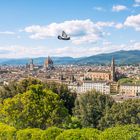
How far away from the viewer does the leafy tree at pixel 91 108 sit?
49.4 m

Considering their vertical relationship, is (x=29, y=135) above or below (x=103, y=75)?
above

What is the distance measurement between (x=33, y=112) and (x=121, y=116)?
12606mm

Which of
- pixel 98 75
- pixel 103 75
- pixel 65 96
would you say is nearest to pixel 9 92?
pixel 65 96

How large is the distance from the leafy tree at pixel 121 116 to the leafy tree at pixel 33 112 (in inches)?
373

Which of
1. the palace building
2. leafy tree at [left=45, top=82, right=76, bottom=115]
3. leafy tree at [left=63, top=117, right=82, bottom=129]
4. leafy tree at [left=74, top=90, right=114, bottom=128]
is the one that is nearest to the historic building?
the palace building

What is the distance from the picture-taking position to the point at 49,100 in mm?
38594

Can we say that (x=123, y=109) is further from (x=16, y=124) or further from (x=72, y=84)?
(x=72, y=84)

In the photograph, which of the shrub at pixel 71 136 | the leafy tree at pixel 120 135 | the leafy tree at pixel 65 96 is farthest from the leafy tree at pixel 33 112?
the leafy tree at pixel 65 96

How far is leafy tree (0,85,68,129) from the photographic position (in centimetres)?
3656

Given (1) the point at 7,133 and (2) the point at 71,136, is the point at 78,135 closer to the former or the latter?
(2) the point at 71,136

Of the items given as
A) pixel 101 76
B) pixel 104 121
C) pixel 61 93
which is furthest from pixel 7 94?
pixel 101 76

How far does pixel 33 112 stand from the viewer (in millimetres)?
37031

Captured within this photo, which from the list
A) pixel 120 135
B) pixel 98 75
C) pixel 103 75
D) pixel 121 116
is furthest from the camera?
pixel 98 75

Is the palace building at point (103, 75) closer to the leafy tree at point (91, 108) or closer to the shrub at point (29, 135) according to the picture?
the leafy tree at point (91, 108)
